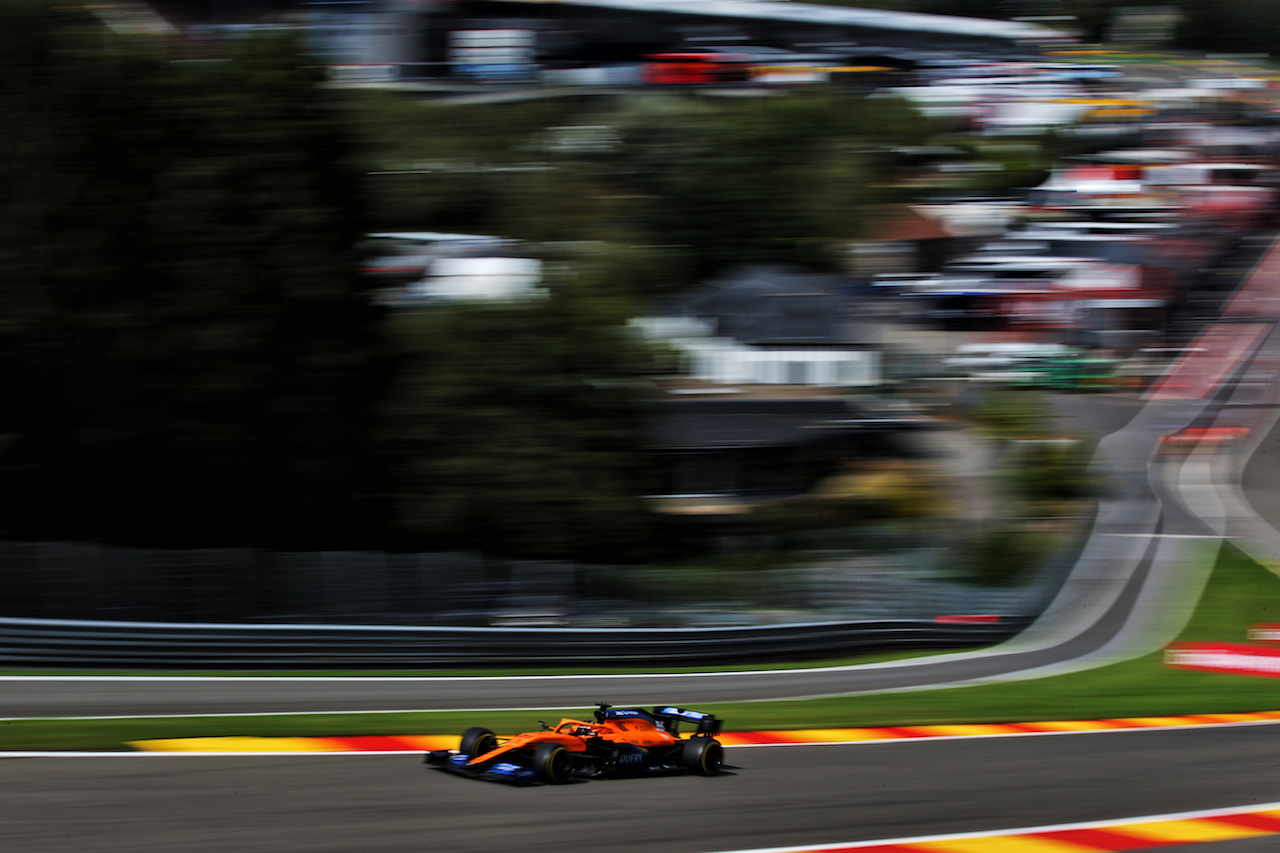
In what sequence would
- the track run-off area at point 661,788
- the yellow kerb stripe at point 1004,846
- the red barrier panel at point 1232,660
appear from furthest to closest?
1. the red barrier panel at point 1232,660
2. the yellow kerb stripe at point 1004,846
3. the track run-off area at point 661,788

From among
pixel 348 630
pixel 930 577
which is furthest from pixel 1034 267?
pixel 348 630

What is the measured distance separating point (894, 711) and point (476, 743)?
4.57 metres

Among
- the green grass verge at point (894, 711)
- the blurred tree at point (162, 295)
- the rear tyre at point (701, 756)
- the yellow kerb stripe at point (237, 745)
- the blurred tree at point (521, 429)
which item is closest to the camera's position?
the rear tyre at point (701, 756)

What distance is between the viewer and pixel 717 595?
1430cm

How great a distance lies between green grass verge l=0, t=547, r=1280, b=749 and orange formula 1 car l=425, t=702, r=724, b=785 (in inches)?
69.7

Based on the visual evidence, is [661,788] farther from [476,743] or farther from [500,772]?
[476,743]

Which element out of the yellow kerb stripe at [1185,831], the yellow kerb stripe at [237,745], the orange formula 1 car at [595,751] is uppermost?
the orange formula 1 car at [595,751]

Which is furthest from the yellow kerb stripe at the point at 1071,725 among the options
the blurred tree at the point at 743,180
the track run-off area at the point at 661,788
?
the blurred tree at the point at 743,180

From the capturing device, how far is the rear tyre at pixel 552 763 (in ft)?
22.3

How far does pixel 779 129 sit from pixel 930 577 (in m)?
24.7

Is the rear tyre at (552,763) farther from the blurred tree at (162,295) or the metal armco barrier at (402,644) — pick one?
the blurred tree at (162,295)

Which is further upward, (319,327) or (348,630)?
(319,327)

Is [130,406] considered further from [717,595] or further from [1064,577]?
[1064,577]

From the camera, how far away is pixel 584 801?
6.70 m
